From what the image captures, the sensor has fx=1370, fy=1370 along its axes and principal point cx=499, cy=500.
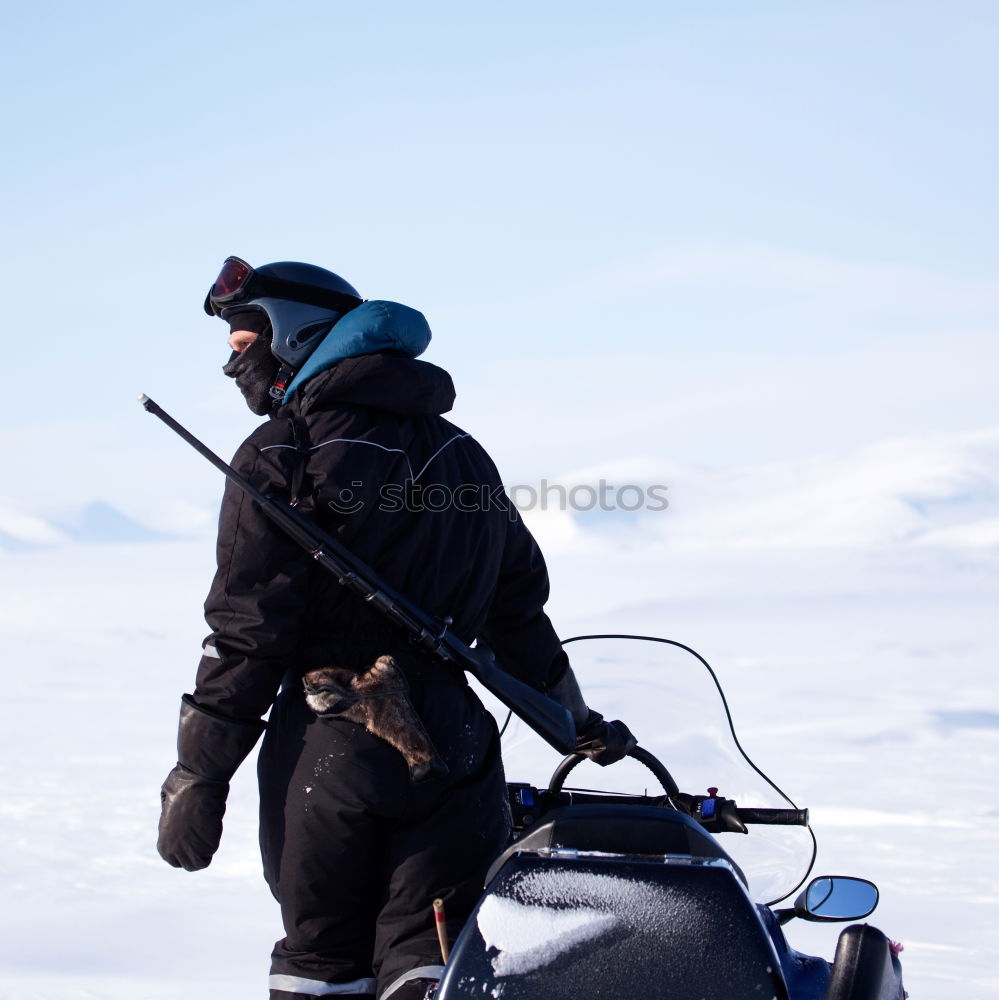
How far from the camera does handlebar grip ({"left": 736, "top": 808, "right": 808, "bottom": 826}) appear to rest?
10.6ft

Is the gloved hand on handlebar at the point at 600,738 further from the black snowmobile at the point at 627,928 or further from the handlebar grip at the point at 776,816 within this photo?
the black snowmobile at the point at 627,928

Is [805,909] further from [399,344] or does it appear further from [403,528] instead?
[399,344]

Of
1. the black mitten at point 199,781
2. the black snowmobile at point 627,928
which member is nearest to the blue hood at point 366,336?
the black mitten at point 199,781

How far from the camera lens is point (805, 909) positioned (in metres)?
2.65

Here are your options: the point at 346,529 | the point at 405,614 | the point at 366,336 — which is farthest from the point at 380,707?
the point at 366,336

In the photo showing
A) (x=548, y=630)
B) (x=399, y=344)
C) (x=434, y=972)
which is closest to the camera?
(x=434, y=972)

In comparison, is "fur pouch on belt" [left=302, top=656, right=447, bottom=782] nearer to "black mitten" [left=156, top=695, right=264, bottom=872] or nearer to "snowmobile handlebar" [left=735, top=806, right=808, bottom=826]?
"black mitten" [left=156, top=695, right=264, bottom=872]

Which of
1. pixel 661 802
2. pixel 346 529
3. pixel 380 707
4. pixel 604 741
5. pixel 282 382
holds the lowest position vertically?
pixel 661 802

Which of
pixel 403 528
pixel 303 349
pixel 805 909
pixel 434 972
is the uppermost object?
pixel 303 349

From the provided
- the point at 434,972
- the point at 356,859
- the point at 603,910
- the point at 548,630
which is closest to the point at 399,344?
the point at 548,630

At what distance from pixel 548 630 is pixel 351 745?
0.97 metres

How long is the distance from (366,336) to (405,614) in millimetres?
710

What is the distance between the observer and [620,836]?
2.22 meters

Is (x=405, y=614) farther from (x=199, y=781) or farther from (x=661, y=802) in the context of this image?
(x=661, y=802)
